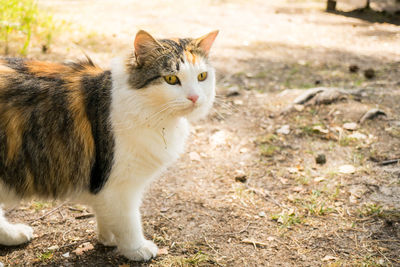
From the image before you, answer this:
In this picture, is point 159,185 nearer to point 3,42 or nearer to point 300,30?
point 3,42

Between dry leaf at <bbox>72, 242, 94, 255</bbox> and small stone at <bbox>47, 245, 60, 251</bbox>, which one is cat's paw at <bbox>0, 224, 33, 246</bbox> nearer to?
small stone at <bbox>47, 245, 60, 251</bbox>

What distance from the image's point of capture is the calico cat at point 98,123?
2068mm

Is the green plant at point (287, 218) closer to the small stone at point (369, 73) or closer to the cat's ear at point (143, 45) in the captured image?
the cat's ear at point (143, 45)

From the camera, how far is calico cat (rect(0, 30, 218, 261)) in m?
2.07

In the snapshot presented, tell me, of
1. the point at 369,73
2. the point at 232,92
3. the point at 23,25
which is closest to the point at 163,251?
the point at 232,92

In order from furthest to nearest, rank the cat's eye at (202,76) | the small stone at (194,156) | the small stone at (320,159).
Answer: the small stone at (194,156), the small stone at (320,159), the cat's eye at (202,76)

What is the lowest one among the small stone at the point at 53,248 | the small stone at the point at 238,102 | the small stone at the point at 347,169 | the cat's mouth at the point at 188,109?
the small stone at the point at 53,248

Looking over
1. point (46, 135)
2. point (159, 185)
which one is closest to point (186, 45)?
point (46, 135)

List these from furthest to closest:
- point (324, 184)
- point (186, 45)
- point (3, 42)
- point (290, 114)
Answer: point (3, 42)
point (290, 114)
point (324, 184)
point (186, 45)

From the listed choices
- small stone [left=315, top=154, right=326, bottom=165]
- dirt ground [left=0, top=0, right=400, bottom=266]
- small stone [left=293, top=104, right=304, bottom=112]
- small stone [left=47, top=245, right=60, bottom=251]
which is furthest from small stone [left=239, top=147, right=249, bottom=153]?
small stone [left=47, top=245, right=60, bottom=251]

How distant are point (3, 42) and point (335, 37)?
5.45m

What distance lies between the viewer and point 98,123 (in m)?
2.15

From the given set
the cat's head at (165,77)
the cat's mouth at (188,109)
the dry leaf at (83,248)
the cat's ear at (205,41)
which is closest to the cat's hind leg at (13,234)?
the dry leaf at (83,248)

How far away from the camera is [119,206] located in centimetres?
219
